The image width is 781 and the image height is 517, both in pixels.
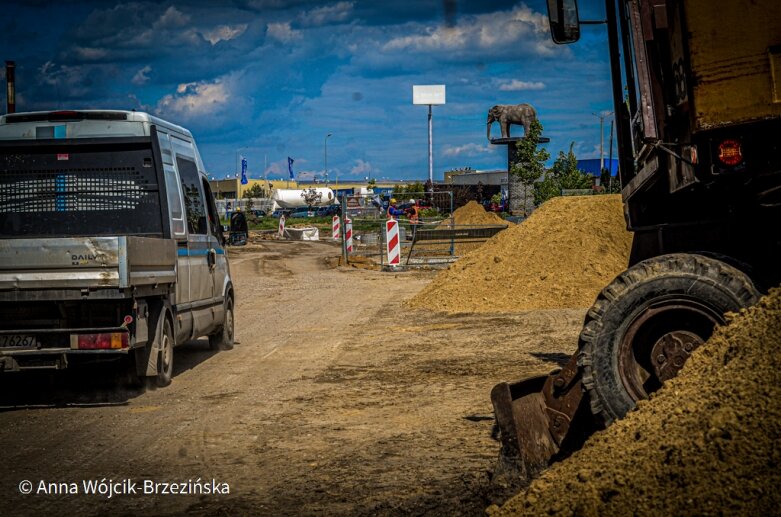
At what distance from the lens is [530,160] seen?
54.7 m

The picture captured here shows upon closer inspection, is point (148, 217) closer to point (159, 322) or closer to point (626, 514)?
point (159, 322)

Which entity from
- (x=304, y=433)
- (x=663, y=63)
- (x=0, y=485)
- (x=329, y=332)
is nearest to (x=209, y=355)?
(x=329, y=332)

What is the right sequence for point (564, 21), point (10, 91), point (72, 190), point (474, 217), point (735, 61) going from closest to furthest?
point (735, 61) < point (564, 21) < point (72, 190) < point (10, 91) < point (474, 217)

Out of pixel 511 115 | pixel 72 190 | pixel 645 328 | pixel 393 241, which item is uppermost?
pixel 511 115

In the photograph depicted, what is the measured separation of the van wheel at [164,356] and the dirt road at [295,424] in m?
0.17

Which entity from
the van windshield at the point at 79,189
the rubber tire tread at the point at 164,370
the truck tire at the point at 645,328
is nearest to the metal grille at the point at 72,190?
the van windshield at the point at 79,189

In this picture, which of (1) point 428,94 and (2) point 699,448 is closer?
(2) point 699,448

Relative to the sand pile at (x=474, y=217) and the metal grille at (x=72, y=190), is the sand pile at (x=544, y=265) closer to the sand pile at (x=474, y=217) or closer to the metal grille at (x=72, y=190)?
the metal grille at (x=72, y=190)

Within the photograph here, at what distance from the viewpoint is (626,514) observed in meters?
3.81

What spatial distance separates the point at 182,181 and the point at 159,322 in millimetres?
2263

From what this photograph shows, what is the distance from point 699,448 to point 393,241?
24.4 meters

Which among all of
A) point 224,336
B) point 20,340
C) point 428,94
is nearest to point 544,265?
point 224,336

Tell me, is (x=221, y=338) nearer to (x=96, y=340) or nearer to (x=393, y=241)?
(x=96, y=340)

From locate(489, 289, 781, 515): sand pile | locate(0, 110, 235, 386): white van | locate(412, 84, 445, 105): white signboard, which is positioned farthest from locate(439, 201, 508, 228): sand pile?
locate(412, 84, 445, 105): white signboard
